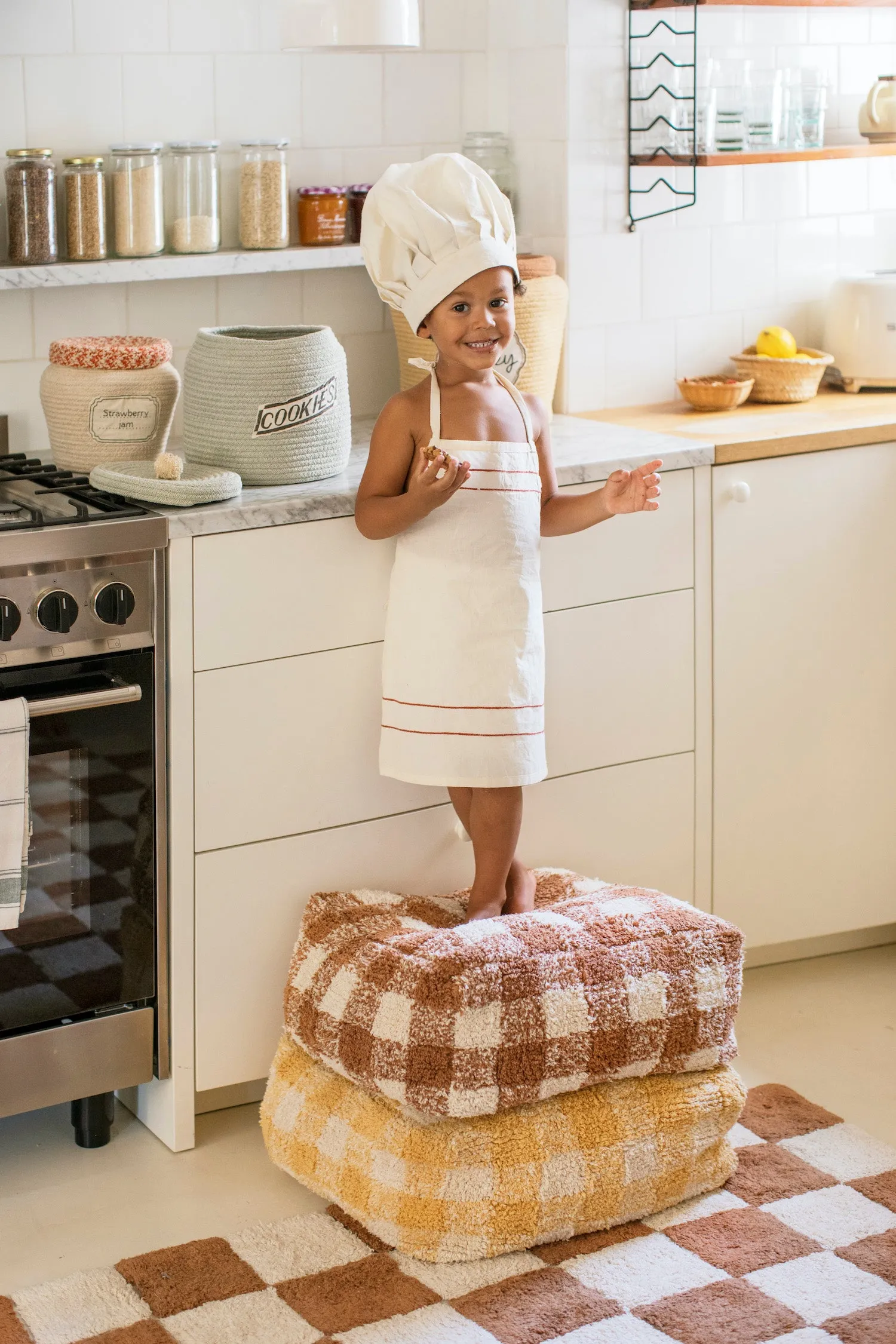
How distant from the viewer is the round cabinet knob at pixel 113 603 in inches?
86.1

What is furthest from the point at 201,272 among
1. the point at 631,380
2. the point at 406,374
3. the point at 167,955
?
the point at 167,955

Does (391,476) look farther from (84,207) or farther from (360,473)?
(84,207)

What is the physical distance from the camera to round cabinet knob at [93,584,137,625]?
219cm

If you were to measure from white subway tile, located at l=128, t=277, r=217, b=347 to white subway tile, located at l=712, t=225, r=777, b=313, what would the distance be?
971mm

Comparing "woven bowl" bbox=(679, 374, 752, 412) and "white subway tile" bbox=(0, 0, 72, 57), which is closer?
"white subway tile" bbox=(0, 0, 72, 57)

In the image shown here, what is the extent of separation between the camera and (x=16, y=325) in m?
2.68

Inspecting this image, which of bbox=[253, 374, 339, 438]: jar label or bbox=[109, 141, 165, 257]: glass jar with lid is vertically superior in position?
bbox=[109, 141, 165, 257]: glass jar with lid

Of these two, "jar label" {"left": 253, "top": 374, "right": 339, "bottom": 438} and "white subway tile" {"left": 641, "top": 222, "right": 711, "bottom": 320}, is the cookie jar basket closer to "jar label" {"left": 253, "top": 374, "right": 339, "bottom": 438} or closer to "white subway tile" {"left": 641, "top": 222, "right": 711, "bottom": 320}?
"jar label" {"left": 253, "top": 374, "right": 339, "bottom": 438}

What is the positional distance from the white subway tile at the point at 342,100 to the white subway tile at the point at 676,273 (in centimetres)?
55

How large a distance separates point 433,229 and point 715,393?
94 centimetres

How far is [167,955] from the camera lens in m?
2.35

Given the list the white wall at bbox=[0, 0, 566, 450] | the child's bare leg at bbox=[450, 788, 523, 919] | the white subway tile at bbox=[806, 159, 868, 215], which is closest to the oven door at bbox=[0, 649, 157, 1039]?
the child's bare leg at bbox=[450, 788, 523, 919]

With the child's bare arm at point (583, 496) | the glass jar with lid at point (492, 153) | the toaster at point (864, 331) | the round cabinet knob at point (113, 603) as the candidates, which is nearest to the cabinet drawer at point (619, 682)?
the child's bare arm at point (583, 496)

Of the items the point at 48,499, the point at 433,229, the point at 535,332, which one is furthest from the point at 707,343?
the point at 48,499
